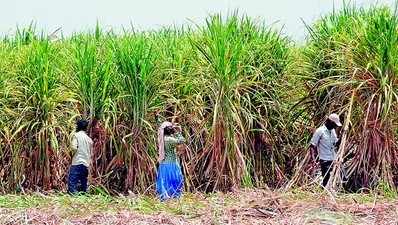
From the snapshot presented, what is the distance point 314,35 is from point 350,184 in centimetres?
188

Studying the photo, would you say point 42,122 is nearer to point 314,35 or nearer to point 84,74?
point 84,74

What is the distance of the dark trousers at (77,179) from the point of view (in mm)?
8461

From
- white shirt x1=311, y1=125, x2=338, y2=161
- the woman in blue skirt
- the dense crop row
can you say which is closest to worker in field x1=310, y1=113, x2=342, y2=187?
white shirt x1=311, y1=125, x2=338, y2=161

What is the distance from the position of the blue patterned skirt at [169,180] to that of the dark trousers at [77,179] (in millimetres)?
891

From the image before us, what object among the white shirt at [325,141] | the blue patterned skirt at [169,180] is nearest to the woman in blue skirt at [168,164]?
the blue patterned skirt at [169,180]

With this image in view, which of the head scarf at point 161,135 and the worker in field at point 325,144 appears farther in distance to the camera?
the worker in field at point 325,144

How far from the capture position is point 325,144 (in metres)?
8.52

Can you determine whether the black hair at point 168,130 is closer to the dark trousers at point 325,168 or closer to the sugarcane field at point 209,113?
the sugarcane field at point 209,113

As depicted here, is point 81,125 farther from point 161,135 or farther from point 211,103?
point 211,103

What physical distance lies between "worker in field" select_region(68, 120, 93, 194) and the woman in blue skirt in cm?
83

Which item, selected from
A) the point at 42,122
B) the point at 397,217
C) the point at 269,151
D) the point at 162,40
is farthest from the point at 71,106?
the point at 397,217

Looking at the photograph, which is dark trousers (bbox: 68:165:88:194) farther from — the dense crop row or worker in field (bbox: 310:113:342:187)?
worker in field (bbox: 310:113:342:187)

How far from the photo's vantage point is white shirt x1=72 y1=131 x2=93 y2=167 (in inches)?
329

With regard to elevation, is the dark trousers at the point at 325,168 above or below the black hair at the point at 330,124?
below
